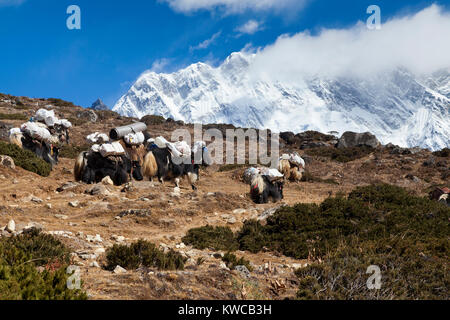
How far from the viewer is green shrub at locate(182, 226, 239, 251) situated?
24.6 ft

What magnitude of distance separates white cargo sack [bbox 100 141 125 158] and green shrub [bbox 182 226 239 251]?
5431mm

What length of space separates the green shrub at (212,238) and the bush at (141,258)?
1910mm

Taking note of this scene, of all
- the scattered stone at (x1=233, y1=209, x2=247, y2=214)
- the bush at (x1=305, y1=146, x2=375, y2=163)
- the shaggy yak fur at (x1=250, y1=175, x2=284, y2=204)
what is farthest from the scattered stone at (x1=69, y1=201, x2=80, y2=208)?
the bush at (x1=305, y1=146, x2=375, y2=163)

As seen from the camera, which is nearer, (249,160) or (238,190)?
(238,190)

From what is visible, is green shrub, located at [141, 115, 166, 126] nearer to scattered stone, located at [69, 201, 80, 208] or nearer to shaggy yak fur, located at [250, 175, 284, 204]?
shaggy yak fur, located at [250, 175, 284, 204]

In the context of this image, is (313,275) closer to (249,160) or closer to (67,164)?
(67,164)

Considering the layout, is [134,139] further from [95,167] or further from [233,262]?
[233,262]

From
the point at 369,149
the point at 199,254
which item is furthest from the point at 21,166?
the point at 369,149

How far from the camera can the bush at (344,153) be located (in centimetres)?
3046

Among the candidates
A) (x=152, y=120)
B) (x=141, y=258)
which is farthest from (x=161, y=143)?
(x=152, y=120)

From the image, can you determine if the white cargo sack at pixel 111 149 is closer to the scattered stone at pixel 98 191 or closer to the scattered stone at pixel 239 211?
the scattered stone at pixel 98 191

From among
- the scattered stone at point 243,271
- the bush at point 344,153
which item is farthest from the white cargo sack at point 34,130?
the bush at point 344,153
